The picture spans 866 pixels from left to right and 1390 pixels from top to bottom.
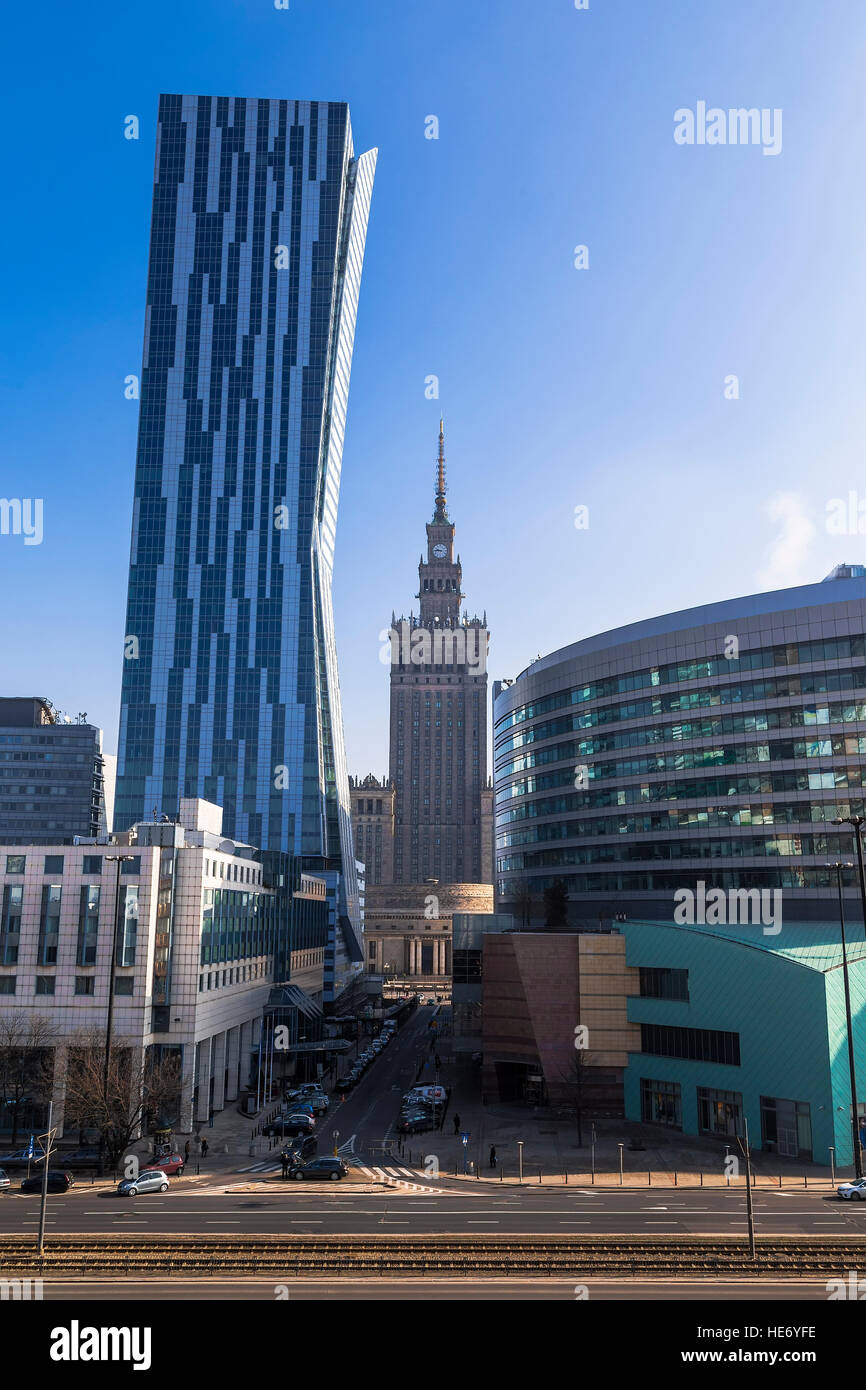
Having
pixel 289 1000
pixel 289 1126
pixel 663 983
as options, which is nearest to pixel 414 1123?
pixel 289 1126

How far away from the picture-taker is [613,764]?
97812 mm

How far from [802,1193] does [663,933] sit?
21.7m

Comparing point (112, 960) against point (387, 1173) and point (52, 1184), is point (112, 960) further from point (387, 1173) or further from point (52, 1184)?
point (387, 1173)

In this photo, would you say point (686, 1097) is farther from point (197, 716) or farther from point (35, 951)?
point (197, 716)

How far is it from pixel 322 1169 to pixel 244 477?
124m

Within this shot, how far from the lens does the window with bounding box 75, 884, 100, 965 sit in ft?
206

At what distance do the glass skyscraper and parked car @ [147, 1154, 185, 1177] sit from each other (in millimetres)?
88638

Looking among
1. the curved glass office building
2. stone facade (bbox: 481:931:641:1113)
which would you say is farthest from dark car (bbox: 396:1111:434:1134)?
the curved glass office building

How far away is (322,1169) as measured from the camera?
49188 mm

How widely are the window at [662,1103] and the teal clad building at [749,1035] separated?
68 millimetres

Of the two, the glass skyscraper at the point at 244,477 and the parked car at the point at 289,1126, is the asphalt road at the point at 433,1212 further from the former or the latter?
the glass skyscraper at the point at 244,477

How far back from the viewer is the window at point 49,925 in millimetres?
63000

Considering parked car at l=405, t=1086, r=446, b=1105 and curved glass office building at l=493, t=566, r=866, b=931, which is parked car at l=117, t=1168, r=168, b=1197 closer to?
parked car at l=405, t=1086, r=446, b=1105
